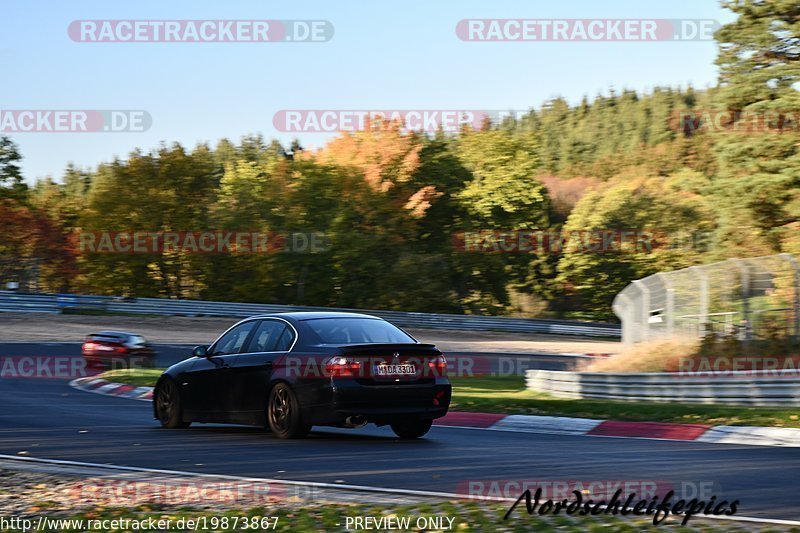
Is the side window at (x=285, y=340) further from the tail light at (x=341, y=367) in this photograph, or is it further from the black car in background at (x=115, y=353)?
the black car in background at (x=115, y=353)

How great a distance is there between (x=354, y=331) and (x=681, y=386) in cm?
830

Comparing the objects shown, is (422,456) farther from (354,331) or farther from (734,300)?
(734,300)

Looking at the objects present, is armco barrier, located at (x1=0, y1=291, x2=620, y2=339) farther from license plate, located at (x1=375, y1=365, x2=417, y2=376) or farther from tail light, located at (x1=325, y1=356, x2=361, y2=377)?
tail light, located at (x1=325, y1=356, x2=361, y2=377)

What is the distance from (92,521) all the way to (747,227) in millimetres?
37372

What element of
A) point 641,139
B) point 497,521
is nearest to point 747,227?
point 497,521

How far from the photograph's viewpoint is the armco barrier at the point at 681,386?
1573 cm

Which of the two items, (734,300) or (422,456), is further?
(734,300)

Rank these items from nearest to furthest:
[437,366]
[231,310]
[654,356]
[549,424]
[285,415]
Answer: [285,415] → [437,366] → [549,424] → [654,356] → [231,310]

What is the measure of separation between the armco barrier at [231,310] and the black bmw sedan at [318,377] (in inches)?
1222

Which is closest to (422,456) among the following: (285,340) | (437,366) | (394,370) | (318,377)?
(394,370)

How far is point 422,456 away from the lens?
10.0 meters

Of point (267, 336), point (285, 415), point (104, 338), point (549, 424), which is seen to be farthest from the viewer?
point (104, 338)

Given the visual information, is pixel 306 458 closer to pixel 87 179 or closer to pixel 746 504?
pixel 746 504

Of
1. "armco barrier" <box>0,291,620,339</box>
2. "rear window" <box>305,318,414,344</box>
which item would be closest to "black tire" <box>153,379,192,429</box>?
"rear window" <box>305,318,414,344</box>
